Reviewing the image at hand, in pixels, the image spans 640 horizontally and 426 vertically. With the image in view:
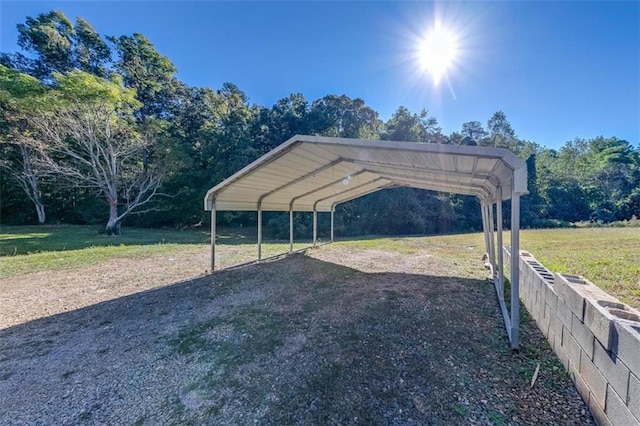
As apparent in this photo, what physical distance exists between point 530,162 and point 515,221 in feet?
89.0

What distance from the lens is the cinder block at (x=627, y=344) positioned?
4.67ft

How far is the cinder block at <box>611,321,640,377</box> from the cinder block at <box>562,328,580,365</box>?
0.68 m

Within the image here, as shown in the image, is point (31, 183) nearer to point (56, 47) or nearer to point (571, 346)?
point (56, 47)

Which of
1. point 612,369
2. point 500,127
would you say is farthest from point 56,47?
point 500,127

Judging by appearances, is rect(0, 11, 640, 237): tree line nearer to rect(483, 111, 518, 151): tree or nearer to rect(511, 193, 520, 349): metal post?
rect(483, 111, 518, 151): tree

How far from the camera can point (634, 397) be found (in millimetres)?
1439

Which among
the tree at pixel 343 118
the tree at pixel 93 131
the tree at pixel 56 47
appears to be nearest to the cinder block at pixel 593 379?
the tree at pixel 93 131

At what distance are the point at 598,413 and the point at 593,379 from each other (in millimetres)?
205

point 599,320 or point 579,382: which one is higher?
point 599,320

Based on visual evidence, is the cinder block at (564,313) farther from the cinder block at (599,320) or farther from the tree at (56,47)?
the tree at (56,47)

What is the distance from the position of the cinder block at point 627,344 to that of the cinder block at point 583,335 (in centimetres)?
35

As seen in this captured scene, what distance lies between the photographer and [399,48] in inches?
298

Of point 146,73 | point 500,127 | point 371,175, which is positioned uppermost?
point 500,127

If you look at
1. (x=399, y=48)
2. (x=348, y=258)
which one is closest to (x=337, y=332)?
(x=348, y=258)
